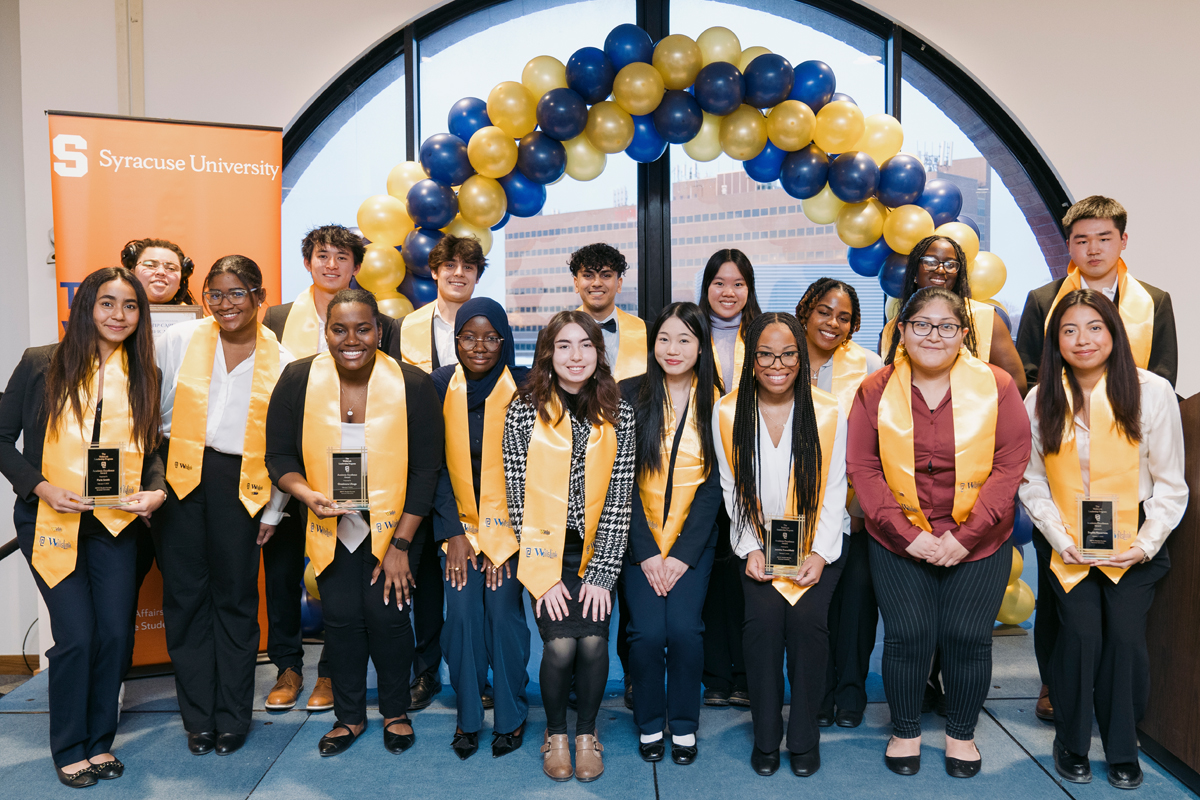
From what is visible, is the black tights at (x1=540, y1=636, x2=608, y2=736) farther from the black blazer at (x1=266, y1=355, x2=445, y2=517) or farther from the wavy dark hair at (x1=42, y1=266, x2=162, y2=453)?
the wavy dark hair at (x1=42, y1=266, x2=162, y2=453)

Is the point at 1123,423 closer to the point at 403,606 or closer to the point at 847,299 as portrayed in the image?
the point at 847,299

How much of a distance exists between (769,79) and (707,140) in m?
0.43

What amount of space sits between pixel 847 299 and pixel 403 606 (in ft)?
6.68

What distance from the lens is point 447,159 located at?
3871mm

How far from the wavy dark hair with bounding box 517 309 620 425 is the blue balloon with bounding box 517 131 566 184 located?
149cm

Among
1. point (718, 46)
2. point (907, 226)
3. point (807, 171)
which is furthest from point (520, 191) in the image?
point (907, 226)

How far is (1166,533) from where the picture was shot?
251 cm

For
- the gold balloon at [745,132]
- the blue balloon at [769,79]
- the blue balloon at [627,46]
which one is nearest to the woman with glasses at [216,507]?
the blue balloon at [627,46]

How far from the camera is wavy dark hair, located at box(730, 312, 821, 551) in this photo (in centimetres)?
264

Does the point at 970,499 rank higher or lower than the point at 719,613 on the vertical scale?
higher

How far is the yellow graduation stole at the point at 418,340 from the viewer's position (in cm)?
329

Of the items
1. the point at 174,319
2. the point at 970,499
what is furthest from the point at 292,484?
the point at 970,499

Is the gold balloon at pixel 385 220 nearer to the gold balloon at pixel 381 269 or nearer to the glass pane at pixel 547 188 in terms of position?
the gold balloon at pixel 381 269

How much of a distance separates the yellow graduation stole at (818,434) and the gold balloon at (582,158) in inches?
71.9
